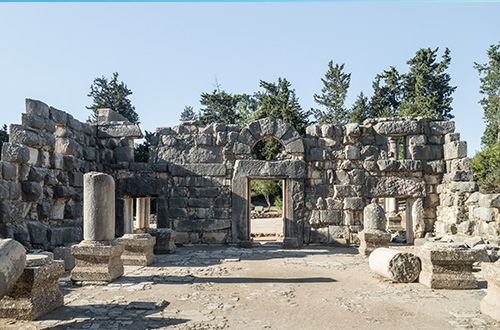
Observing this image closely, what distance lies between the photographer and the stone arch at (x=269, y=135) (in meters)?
13.1

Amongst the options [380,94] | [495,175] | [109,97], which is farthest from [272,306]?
[109,97]

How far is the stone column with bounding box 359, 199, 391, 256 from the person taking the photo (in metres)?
10.5

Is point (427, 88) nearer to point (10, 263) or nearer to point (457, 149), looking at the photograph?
point (457, 149)

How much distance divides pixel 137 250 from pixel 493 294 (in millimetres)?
6990

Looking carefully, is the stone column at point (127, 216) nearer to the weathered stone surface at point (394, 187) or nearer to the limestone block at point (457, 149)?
the weathered stone surface at point (394, 187)

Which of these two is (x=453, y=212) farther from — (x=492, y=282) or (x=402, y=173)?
(x=492, y=282)

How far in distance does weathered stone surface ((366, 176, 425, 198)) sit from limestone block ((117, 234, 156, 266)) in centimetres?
760

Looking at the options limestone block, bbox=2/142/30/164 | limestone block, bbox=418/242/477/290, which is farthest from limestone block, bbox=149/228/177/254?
limestone block, bbox=418/242/477/290

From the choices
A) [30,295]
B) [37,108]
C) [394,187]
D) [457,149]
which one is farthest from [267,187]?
[30,295]

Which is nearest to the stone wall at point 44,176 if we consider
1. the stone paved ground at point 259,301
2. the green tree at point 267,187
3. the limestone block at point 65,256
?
the limestone block at point 65,256

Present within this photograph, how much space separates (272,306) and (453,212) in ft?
30.3

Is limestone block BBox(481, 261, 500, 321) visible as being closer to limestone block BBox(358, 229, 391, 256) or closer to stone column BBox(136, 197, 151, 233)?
limestone block BBox(358, 229, 391, 256)

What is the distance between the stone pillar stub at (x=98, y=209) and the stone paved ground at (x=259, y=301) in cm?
95

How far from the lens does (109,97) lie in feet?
130
